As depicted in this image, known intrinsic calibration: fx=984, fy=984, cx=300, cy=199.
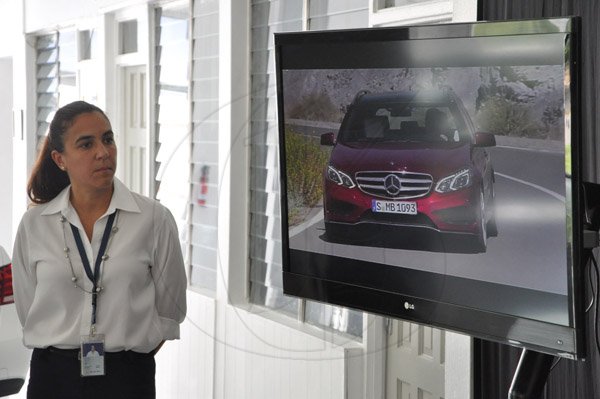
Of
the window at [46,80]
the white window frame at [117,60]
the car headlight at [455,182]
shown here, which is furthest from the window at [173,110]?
the car headlight at [455,182]

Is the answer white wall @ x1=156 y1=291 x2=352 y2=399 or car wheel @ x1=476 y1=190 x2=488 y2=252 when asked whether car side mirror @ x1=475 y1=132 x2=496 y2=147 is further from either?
white wall @ x1=156 y1=291 x2=352 y2=399

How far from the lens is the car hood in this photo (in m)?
2.21

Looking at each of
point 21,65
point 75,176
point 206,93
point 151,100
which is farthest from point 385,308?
point 21,65

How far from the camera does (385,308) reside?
8.05ft

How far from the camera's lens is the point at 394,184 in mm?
2348

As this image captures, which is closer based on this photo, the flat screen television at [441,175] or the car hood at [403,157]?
the flat screen television at [441,175]

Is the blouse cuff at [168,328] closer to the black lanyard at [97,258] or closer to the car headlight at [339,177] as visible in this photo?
the black lanyard at [97,258]

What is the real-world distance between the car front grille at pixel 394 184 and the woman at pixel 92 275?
726 mm

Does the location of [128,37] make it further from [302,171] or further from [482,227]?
[482,227]

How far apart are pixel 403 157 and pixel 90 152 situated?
3.23ft

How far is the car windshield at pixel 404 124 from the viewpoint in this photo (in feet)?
7.25

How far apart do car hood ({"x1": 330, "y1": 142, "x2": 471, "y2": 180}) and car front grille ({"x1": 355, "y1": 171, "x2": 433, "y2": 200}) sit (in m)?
0.01

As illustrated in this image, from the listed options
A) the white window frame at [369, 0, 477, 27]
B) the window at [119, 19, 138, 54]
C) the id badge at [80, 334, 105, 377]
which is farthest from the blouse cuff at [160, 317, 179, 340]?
the window at [119, 19, 138, 54]

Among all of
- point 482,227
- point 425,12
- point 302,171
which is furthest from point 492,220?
point 425,12
